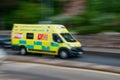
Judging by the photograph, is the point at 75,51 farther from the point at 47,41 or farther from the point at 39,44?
the point at 39,44

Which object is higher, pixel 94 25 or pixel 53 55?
pixel 94 25

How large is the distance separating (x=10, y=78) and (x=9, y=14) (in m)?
25.1

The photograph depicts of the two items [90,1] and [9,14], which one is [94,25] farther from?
[9,14]

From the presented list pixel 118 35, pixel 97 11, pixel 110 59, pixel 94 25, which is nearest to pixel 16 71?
pixel 110 59

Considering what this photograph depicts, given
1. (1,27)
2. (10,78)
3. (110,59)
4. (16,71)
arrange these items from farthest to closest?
(1,27) → (110,59) → (16,71) → (10,78)

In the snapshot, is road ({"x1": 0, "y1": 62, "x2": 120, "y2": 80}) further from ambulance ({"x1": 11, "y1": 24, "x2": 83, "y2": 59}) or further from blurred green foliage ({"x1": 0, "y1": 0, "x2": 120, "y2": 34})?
blurred green foliage ({"x1": 0, "y1": 0, "x2": 120, "y2": 34})

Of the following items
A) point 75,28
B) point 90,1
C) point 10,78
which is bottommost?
point 10,78

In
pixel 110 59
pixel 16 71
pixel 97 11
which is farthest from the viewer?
pixel 97 11

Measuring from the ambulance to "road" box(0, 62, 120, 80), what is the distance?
390cm

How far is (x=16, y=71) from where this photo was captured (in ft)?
63.2

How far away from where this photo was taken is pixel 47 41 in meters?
25.6

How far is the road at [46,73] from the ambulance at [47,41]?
3.90 metres

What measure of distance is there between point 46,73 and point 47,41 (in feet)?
24.0

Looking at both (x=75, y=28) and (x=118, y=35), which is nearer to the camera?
(x=118, y=35)
